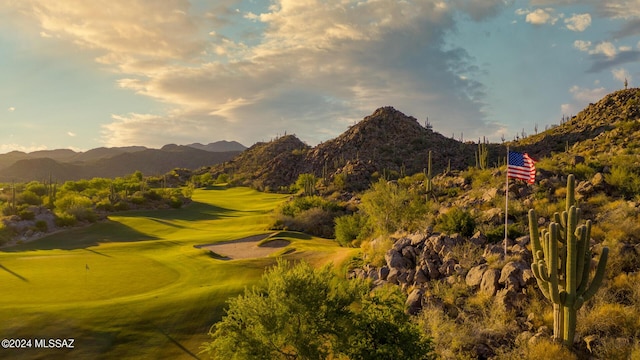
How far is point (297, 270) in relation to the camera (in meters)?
14.7

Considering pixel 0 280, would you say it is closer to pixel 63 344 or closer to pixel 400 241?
pixel 63 344

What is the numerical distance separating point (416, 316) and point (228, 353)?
9488 millimetres

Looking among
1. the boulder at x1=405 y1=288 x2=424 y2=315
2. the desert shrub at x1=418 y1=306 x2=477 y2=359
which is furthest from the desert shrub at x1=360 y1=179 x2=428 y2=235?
the desert shrub at x1=418 y1=306 x2=477 y2=359

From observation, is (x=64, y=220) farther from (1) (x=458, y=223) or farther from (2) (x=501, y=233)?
(2) (x=501, y=233)

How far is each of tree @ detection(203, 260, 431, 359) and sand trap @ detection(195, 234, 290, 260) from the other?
2469cm

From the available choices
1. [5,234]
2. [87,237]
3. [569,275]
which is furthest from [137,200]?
[569,275]

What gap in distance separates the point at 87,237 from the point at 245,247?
22.4 m

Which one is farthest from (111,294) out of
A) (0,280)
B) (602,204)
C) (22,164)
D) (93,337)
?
(22,164)

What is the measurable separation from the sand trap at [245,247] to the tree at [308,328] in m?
24.7

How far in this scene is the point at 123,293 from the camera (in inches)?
964

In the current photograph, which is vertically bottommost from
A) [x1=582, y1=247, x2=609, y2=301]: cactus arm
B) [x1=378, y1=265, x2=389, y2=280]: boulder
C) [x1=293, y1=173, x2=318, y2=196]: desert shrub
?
[x1=378, y1=265, x2=389, y2=280]: boulder

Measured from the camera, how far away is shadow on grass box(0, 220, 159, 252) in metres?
43.8

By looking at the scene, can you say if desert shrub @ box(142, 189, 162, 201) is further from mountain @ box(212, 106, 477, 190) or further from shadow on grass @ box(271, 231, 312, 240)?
shadow on grass @ box(271, 231, 312, 240)

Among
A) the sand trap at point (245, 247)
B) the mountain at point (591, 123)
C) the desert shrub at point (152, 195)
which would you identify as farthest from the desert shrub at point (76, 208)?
the mountain at point (591, 123)
